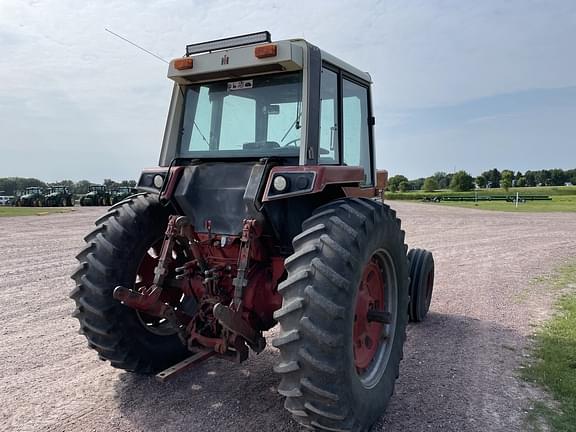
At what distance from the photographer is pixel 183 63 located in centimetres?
414

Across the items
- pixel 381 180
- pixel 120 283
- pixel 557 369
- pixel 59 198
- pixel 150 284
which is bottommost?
pixel 557 369

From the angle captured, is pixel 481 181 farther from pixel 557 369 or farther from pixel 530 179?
pixel 557 369

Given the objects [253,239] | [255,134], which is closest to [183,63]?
[255,134]

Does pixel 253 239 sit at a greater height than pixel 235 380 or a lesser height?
greater

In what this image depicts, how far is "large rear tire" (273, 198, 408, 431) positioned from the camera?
9.52 ft

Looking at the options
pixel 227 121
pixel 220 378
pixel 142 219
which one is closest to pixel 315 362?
pixel 220 378

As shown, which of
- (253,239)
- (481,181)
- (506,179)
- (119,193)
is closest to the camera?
(253,239)

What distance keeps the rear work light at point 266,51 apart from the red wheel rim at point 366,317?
5.70 ft

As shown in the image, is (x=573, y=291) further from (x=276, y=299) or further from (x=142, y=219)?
(x=142, y=219)

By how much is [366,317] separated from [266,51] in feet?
7.07

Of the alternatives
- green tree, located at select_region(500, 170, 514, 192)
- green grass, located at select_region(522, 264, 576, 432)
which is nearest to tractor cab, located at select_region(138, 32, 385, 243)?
green grass, located at select_region(522, 264, 576, 432)

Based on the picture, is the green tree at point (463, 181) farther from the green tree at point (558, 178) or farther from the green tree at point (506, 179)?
the green tree at point (558, 178)

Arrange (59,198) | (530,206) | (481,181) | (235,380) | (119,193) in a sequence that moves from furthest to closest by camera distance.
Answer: (481,181) → (119,193) → (59,198) → (530,206) → (235,380)

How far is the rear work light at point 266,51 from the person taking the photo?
12.0ft
